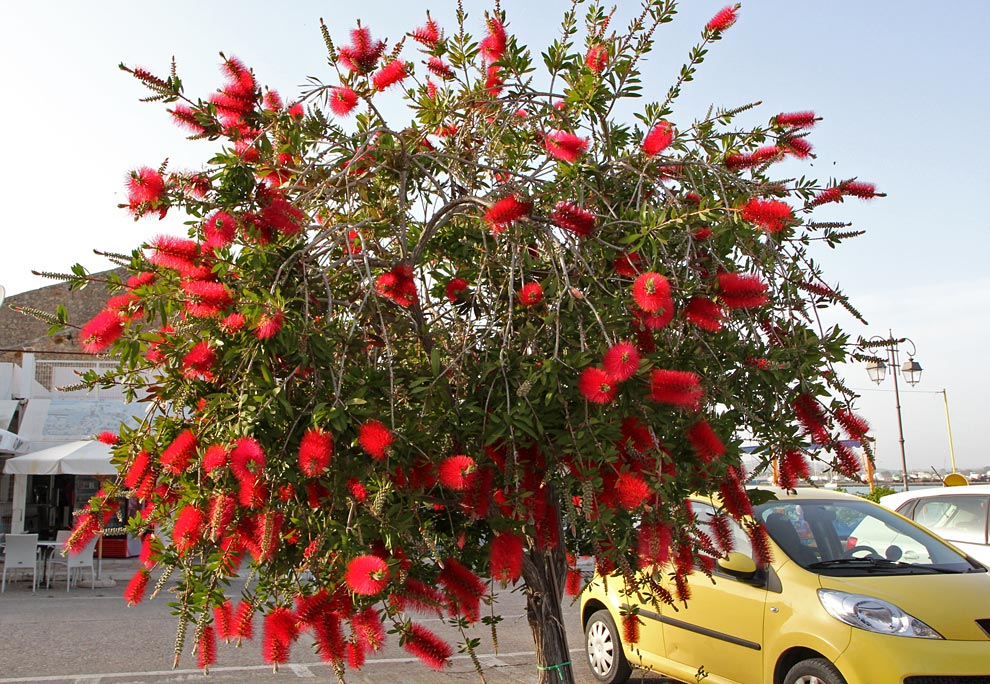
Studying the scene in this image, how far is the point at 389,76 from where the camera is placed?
10.5 ft

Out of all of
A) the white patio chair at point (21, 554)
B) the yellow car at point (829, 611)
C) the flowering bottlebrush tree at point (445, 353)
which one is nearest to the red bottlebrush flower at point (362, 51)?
the flowering bottlebrush tree at point (445, 353)

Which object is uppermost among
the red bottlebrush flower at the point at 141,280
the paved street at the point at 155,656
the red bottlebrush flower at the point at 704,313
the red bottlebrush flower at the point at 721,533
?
the red bottlebrush flower at the point at 141,280

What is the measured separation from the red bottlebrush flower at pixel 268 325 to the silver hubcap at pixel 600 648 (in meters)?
5.57

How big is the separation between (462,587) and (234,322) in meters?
1.14

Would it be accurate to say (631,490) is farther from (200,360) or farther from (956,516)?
(956,516)

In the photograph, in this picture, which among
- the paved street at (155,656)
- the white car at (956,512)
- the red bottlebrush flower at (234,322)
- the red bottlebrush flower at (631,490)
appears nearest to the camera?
the red bottlebrush flower at (234,322)

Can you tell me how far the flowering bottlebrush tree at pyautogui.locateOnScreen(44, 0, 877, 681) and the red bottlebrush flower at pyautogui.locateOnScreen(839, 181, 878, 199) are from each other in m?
0.01

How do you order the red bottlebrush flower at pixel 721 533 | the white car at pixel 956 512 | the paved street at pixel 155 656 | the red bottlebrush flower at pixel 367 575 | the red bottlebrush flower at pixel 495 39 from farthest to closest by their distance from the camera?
the white car at pixel 956 512
the paved street at pixel 155 656
the red bottlebrush flower at pixel 495 39
the red bottlebrush flower at pixel 721 533
the red bottlebrush flower at pixel 367 575

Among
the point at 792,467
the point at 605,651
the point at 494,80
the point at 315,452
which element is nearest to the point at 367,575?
the point at 315,452

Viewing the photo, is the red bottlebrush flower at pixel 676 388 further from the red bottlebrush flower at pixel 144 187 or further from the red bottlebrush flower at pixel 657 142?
the red bottlebrush flower at pixel 144 187

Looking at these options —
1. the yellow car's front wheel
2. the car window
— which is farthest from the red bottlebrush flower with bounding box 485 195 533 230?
the car window

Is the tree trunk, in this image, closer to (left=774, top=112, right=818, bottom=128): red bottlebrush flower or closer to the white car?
(left=774, top=112, right=818, bottom=128): red bottlebrush flower

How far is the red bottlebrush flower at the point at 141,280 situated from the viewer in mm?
2520

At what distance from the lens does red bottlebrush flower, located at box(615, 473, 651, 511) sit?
2.40 m
